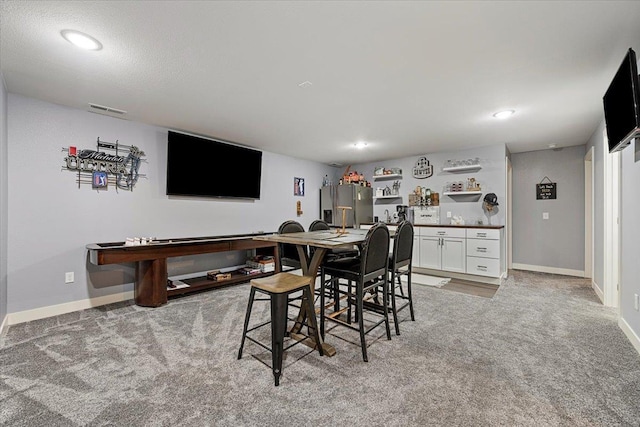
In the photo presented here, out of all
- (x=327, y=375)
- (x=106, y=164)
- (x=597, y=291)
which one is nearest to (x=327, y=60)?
(x=327, y=375)

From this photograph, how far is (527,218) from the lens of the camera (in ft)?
18.5

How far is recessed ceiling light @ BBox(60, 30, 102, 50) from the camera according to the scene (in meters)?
1.94

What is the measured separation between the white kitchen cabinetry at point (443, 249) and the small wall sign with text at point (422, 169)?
117 centimetres

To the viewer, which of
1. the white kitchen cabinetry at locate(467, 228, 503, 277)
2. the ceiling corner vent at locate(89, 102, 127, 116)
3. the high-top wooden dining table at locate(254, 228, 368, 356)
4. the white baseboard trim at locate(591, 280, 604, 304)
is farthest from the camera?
the white kitchen cabinetry at locate(467, 228, 503, 277)

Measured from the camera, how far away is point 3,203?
2.79 meters

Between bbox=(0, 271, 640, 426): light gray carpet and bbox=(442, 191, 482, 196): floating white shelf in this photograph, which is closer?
bbox=(0, 271, 640, 426): light gray carpet

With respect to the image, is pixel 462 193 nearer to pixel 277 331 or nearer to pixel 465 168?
pixel 465 168

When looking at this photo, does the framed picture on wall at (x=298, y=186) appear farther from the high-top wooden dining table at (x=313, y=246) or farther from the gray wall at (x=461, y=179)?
the high-top wooden dining table at (x=313, y=246)

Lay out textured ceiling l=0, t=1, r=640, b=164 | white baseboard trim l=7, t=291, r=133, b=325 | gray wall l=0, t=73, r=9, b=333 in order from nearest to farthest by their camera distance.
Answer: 1. textured ceiling l=0, t=1, r=640, b=164
2. gray wall l=0, t=73, r=9, b=333
3. white baseboard trim l=7, t=291, r=133, b=325

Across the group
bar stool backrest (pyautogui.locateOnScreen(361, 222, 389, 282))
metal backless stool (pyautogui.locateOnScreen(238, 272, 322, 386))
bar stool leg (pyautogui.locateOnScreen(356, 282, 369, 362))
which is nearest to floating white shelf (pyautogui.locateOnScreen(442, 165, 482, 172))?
bar stool backrest (pyautogui.locateOnScreen(361, 222, 389, 282))

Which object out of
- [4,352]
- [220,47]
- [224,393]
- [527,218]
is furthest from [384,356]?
[527,218]

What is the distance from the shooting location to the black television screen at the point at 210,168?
4180mm

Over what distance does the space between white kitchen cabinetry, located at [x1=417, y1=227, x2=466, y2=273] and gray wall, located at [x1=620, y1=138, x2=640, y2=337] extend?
218 centimetres

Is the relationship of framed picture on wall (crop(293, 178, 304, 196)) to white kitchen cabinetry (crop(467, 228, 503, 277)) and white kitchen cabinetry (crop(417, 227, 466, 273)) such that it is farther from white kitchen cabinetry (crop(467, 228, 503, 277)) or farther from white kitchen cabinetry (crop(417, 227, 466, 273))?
white kitchen cabinetry (crop(467, 228, 503, 277))
